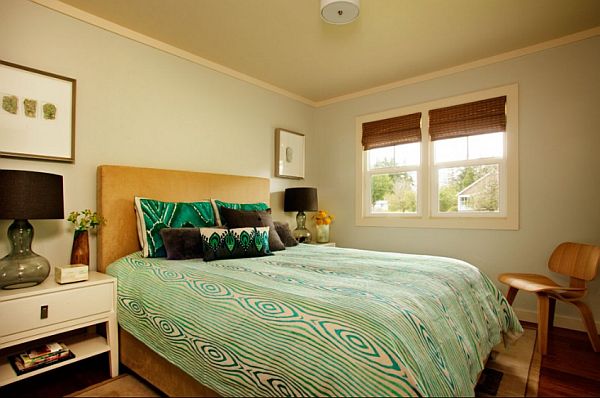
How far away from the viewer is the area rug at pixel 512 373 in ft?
6.02

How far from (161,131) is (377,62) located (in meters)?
2.20

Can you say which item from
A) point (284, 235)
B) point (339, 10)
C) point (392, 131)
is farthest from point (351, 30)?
point (284, 235)

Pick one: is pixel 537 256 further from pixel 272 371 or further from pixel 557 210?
pixel 272 371

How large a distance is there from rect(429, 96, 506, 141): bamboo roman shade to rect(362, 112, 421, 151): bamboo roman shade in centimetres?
18

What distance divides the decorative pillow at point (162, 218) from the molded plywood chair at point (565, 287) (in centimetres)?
255

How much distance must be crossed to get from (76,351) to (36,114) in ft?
5.16

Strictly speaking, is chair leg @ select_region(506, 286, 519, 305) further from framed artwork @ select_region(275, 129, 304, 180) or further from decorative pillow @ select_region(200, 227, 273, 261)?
framed artwork @ select_region(275, 129, 304, 180)

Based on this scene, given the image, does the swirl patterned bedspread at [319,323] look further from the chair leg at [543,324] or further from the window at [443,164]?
the window at [443,164]

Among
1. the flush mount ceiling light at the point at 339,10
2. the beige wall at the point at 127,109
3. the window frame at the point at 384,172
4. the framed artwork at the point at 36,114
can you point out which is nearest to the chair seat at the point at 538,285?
the window frame at the point at 384,172

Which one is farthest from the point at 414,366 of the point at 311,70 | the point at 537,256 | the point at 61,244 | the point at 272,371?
the point at 311,70

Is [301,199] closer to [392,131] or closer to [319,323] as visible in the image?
[392,131]

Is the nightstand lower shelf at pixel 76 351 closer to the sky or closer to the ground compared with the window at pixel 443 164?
closer to the ground

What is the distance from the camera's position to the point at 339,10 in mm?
2150

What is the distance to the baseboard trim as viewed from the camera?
9.15 feet
